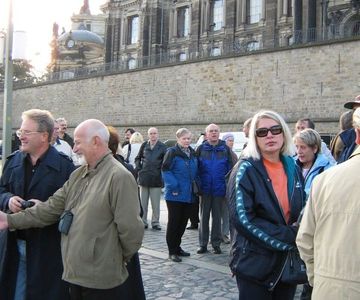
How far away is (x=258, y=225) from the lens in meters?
3.40

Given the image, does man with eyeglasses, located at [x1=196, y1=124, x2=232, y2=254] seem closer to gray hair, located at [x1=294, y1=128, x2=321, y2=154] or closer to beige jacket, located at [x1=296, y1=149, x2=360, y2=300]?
gray hair, located at [x1=294, y1=128, x2=321, y2=154]

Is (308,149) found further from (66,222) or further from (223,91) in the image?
(223,91)

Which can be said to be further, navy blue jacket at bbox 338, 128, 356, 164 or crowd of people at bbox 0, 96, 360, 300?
navy blue jacket at bbox 338, 128, 356, 164

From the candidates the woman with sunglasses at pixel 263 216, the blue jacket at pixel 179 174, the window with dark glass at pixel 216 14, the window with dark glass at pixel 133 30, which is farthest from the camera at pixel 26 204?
the window with dark glass at pixel 133 30

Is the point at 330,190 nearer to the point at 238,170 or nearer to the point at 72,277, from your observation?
the point at 238,170

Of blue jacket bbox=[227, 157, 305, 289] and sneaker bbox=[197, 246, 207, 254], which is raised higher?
blue jacket bbox=[227, 157, 305, 289]

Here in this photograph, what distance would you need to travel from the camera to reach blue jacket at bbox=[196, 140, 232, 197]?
27.0 feet

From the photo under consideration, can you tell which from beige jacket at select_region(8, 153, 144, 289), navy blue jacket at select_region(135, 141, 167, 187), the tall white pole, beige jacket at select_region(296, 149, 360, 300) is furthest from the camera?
navy blue jacket at select_region(135, 141, 167, 187)

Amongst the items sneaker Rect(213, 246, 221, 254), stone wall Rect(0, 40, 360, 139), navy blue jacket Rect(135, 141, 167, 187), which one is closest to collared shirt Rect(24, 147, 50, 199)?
sneaker Rect(213, 246, 221, 254)

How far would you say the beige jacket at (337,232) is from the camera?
2.38 metres

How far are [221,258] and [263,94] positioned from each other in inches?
837

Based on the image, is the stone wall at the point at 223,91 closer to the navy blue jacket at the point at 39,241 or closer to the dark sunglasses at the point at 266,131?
the dark sunglasses at the point at 266,131

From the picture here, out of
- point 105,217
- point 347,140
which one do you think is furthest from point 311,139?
point 105,217

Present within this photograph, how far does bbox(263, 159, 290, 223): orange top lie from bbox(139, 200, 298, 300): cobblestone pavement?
2.58 metres
